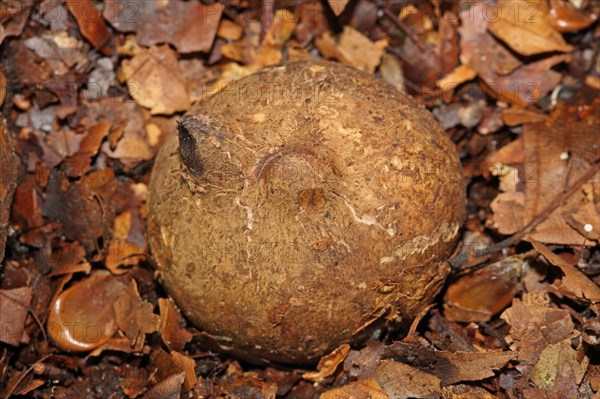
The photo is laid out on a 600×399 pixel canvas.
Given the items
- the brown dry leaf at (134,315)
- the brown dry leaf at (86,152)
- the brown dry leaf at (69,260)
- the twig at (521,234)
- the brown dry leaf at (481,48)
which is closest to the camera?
the twig at (521,234)

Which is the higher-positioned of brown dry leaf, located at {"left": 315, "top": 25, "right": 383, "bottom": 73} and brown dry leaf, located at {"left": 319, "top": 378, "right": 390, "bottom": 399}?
brown dry leaf, located at {"left": 315, "top": 25, "right": 383, "bottom": 73}

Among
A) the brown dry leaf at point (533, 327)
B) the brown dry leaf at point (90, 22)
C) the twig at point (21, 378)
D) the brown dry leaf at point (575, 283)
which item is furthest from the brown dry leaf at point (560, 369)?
the brown dry leaf at point (90, 22)

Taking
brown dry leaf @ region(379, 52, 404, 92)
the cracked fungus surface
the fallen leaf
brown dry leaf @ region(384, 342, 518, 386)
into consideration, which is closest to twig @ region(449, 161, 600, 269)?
the cracked fungus surface

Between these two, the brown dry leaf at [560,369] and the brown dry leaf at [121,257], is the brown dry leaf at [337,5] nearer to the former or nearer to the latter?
the brown dry leaf at [121,257]

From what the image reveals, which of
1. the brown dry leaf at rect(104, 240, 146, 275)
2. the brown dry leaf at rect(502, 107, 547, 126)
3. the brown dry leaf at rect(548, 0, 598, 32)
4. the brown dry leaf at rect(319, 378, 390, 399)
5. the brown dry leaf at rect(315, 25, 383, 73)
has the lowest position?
the brown dry leaf at rect(319, 378, 390, 399)

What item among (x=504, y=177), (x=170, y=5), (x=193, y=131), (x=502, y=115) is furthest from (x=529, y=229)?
(x=170, y=5)

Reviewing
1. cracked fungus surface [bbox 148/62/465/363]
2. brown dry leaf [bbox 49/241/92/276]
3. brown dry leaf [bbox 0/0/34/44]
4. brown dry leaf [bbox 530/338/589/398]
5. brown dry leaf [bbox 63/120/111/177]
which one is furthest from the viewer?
brown dry leaf [bbox 0/0/34/44]

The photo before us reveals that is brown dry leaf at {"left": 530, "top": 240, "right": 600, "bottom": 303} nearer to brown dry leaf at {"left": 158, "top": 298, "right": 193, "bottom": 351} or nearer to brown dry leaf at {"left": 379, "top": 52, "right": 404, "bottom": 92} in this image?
brown dry leaf at {"left": 379, "top": 52, "right": 404, "bottom": 92}
